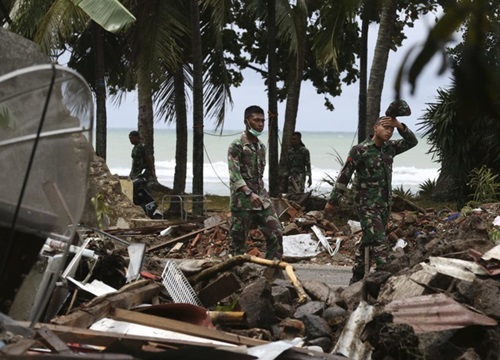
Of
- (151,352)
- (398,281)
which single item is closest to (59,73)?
(151,352)

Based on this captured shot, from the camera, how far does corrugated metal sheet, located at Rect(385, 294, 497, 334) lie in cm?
760

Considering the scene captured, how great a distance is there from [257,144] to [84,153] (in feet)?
20.3

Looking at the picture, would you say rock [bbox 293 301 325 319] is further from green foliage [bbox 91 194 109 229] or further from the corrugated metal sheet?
green foliage [bbox 91 194 109 229]

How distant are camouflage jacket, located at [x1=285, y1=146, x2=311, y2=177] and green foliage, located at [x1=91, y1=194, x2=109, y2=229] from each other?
8155 mm

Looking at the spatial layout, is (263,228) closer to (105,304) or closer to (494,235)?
(494,235)

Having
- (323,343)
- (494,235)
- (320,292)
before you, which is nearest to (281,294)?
(320,292)

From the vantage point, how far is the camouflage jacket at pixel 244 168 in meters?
11.6

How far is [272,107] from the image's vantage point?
25.8 metres

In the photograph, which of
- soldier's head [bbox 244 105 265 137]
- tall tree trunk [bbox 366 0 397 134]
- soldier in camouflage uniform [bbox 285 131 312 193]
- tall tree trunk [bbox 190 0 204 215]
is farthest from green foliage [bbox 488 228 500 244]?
soldier in camouflage uniform [bbox 285 131 312 193]

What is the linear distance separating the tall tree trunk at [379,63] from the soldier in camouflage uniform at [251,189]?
9.85 metres

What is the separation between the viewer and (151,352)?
646 centimetres

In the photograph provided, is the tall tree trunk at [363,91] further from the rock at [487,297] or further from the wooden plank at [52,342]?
the wooden plank at [52,342]

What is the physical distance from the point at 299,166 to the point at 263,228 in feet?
48.5

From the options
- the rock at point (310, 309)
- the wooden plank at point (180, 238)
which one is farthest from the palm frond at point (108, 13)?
the rock at point (310, 309)
